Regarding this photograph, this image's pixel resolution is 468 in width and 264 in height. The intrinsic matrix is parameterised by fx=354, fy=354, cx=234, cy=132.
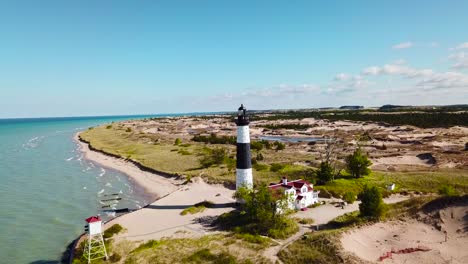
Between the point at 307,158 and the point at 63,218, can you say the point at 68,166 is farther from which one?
the point at 307,158

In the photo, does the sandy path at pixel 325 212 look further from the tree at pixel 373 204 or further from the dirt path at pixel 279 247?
the tree at pixel 373 204

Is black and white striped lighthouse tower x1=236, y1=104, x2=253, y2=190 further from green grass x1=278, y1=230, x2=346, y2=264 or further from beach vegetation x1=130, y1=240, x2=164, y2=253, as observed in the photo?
green grass x1=278, y1=230, x2=346, y2=264

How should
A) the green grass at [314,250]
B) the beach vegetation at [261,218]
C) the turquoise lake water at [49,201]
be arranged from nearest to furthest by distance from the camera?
1. the green grass at [314,250]
2. the beach vegetation at [261,218]
3. the turquoise lake water at [49,201]

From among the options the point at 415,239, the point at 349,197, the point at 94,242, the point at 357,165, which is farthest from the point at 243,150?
the point at 357,165

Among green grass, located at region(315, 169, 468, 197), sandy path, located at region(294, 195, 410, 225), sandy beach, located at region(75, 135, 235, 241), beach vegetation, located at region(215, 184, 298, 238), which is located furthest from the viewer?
green grass, located at region(315, 169, 468, 197)

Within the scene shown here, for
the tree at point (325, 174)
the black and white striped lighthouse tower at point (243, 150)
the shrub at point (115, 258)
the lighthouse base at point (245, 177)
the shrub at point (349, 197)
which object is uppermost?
the black and white striped lighthouse tower at point (243, 150)

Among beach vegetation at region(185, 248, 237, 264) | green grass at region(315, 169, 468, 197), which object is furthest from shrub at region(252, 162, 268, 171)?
beach vegetation at region(185, 248, 237, 264)

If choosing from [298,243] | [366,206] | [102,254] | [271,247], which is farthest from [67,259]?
[366,206]

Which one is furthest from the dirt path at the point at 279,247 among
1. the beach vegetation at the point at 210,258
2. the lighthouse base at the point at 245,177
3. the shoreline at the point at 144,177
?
the shoreline at the point at 144,177
